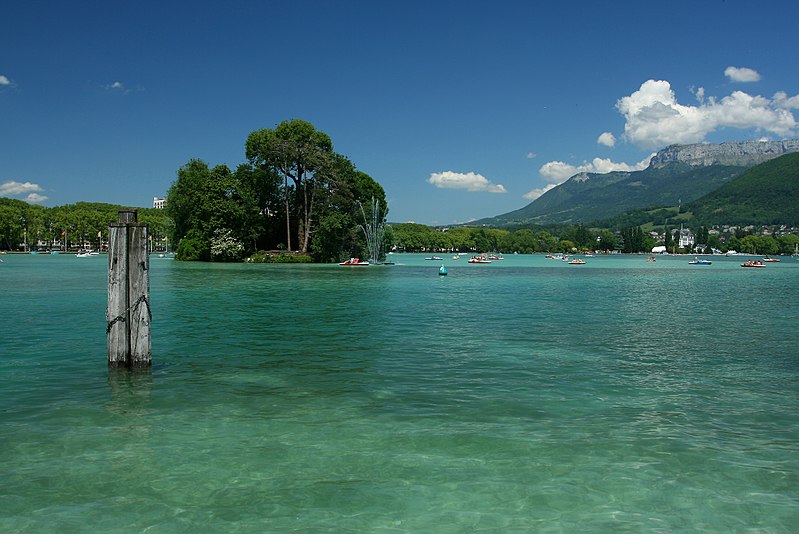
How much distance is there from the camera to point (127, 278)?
13766 mm

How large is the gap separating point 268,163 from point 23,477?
296 ft

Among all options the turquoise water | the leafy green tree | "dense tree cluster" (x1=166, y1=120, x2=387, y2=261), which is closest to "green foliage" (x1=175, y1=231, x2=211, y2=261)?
"dense tree cluster" (x1=166, y1=120, x2=387, y2=261)

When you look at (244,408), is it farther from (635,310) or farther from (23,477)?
(635,310)

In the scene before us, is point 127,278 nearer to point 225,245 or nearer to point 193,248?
point 225,245

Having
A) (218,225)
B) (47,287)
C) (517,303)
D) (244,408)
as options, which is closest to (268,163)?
(218,225)

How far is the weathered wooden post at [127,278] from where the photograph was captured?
13602mm

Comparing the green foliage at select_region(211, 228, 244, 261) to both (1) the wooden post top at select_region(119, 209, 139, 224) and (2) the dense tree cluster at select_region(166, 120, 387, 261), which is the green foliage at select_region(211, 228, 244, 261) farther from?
(1) the wooden post top at select_region(119, 209, 139, 224)

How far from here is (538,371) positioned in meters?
15.6

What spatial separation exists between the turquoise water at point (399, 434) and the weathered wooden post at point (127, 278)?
47.1 inches

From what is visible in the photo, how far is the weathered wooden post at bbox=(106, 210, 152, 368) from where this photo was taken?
1360 centimetres

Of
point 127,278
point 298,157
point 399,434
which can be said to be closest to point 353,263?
point 298,157

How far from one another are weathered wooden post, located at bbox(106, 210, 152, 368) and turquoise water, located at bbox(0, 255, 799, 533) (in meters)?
1.20

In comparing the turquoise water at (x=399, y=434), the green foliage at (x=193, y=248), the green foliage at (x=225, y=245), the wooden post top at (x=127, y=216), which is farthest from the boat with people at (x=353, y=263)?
the wooden post top at (x=127, y=216)

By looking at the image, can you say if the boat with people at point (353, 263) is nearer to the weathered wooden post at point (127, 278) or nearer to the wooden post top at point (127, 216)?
the weathered wooden post at point (127, 278)
